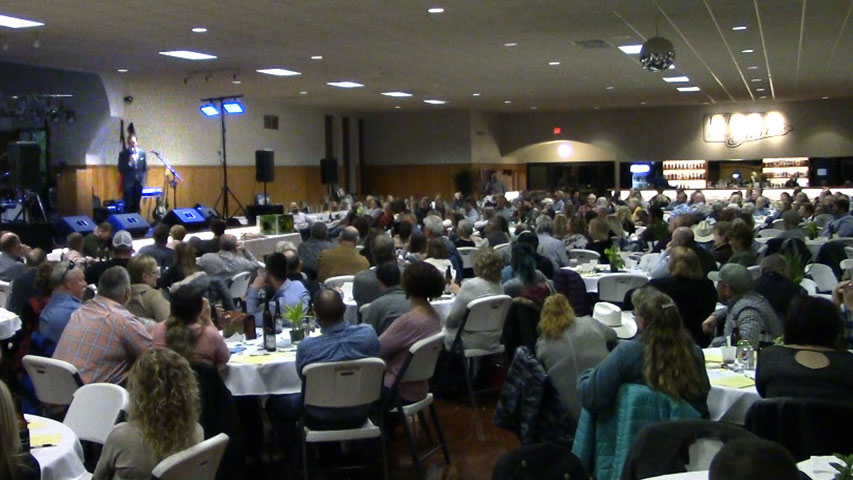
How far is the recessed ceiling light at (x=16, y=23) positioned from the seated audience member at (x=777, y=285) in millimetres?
8988

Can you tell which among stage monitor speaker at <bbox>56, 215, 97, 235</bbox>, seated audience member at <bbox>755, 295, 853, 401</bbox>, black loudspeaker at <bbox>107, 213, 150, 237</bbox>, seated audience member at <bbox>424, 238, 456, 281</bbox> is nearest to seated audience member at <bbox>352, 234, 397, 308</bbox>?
seated audience member at <bbox>424, 238, 456, 281</bbox>

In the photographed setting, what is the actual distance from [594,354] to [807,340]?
4.24 ft

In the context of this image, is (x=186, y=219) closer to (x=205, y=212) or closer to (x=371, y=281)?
(x=205, y=212)

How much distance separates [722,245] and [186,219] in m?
12.2

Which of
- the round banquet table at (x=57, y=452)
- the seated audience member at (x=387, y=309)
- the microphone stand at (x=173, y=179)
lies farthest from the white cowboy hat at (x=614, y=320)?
the microphone stand at (x=173, y=179)

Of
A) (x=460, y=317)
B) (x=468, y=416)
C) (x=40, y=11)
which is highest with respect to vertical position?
(x=40, y=11)

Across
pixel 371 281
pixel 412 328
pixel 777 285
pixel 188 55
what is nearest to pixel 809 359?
pixel 777 285

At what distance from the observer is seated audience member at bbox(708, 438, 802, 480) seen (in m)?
2.20

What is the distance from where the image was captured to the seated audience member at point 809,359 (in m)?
3.96

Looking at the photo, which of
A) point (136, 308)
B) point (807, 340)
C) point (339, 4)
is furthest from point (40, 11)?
point (807, 340)

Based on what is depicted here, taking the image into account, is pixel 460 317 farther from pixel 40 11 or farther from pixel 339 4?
pixel 40 11

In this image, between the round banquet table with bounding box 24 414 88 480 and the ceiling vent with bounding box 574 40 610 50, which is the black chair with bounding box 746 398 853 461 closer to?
the round banquet table with bounding box 24 414 88 480

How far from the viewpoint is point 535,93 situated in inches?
927

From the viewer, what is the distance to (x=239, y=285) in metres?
9.01
